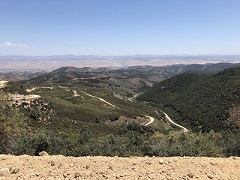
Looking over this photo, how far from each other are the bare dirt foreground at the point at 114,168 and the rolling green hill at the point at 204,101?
88922 mm

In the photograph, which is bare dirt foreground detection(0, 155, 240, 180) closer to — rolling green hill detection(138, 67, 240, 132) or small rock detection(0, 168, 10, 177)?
small rock detection(0, 168, 10, 177)

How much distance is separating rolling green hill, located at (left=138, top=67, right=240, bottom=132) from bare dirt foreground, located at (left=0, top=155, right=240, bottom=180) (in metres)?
88.9

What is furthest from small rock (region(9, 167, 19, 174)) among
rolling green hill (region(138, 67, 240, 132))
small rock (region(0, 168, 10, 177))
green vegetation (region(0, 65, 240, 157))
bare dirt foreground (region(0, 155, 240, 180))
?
rolling green hill (region(138, 67, 240, 132))

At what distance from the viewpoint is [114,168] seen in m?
12.7

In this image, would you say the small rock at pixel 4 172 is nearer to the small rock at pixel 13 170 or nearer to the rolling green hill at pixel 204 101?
the small rock at pixel 13 170

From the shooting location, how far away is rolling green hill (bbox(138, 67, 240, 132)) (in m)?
106

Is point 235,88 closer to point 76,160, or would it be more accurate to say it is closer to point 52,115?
point 52,115

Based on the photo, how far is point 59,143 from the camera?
1515 inches

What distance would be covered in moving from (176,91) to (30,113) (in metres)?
109

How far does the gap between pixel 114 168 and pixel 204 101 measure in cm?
12156

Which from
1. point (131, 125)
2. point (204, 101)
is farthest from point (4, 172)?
point (204, 101)

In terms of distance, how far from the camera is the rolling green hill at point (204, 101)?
105812 millimetres

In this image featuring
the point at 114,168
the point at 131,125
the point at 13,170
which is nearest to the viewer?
the point at 13,170

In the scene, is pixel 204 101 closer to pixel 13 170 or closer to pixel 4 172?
pixel 13 170
